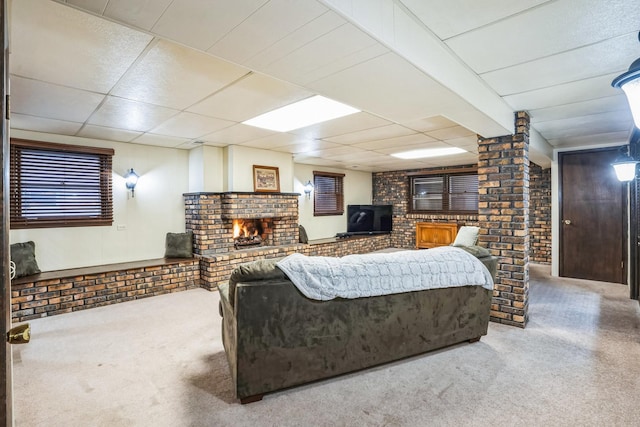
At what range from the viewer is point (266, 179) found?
5.73 metres

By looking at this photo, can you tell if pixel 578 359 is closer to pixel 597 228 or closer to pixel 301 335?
pixel 301 335

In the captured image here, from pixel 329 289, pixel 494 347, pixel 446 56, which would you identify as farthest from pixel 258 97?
pixel 494 347

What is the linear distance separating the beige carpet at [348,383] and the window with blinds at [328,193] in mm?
4743

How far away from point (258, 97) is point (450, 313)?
8.44ft

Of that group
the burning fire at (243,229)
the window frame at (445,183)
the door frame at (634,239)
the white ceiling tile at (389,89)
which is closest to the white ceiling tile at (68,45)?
the white ceiling tile at (389,89)

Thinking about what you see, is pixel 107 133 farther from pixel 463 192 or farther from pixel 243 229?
pixel 463 192

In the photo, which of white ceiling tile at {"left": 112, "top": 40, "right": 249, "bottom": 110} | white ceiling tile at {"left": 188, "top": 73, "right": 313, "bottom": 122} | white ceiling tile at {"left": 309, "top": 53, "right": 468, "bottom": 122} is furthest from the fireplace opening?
white ceiling tile at {"left": 309, "top": 53, "right": 468, "bottom": 122}

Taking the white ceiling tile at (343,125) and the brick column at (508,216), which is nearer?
the brick column at (508,216)

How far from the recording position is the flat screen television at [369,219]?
8.46 metres

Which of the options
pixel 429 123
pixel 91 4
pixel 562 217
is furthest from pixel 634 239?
pixel 91 4

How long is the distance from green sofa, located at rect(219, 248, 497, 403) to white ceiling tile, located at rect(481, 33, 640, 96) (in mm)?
1774

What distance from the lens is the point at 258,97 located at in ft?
9.74

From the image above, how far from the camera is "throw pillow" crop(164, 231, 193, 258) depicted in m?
5.21

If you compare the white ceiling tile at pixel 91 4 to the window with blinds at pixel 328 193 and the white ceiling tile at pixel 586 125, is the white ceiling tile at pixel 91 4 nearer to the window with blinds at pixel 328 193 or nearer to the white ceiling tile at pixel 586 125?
the white ceiling tile at pixel 586 125
